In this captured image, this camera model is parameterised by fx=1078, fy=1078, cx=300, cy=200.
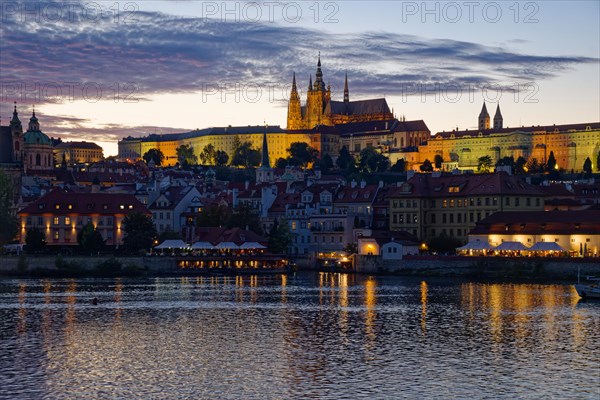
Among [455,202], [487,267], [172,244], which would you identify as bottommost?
[487,267]

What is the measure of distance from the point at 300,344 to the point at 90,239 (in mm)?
65029

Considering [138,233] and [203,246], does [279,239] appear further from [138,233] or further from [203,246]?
[138,233]

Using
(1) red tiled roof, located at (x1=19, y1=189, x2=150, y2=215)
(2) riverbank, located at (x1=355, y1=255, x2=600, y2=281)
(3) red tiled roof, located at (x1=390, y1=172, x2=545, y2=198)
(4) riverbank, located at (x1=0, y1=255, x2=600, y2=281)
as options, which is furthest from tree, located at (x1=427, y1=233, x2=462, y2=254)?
(1) red tiled roof, located at (x1=19, y1=189, x2=150, y2=215)

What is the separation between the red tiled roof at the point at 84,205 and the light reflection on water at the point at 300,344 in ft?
133

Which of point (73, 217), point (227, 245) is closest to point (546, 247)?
point (227, 245)

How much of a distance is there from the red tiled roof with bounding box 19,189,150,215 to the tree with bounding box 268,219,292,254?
53.0ft

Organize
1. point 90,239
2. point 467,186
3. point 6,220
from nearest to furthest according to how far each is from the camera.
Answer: point 90,239
point 467,186
point 6,220

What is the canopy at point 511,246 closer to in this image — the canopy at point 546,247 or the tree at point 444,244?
the canopy at point 546,247

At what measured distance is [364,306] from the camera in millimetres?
68000

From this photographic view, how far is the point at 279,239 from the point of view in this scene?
4579 inches

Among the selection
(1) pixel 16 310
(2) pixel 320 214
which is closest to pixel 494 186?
(2) pixel 320 214

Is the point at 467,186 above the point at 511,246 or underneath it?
above

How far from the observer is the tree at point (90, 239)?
11069cm

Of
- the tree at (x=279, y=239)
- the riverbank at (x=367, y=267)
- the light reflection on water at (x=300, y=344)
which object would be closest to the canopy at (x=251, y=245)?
the riverbank at (x=367, y=267)
